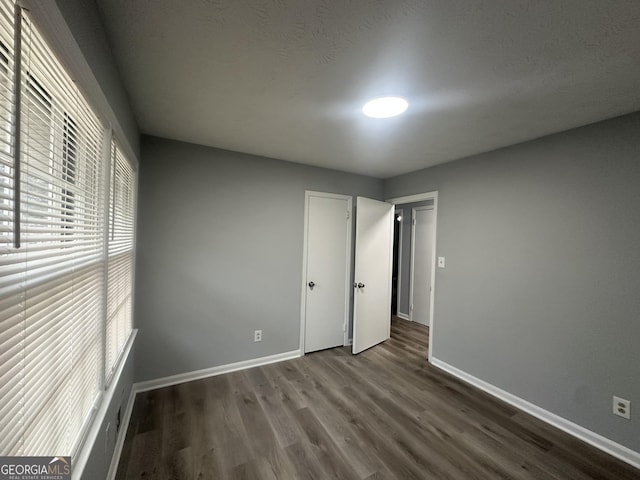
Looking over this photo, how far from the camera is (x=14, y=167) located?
22.9 inches

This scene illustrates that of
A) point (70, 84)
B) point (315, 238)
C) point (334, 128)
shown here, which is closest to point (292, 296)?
point (315, 238)

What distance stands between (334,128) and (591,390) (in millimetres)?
2747

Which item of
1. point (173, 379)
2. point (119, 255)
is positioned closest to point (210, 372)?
point (173, 379)

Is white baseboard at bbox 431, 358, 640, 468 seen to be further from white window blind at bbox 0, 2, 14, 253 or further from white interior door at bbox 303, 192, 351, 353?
white window blind at bbox 0, 2, 14, 253

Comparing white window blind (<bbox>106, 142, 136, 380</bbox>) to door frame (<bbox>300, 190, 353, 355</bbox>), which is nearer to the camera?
white window blind (<bbox>106, 142, 136, 380</bbox>)

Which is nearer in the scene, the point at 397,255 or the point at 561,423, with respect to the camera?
the point at 561,423

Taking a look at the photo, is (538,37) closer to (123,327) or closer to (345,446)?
(345,446)

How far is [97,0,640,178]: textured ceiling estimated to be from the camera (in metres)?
1.04

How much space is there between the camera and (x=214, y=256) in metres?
2.65

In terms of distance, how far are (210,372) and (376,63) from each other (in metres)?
2.95

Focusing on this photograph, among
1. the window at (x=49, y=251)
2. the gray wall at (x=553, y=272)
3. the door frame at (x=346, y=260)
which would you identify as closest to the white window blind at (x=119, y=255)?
the window at (x=49, y=251)

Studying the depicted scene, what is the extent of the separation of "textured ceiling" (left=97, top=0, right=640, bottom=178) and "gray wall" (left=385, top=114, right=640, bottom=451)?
0.33 m

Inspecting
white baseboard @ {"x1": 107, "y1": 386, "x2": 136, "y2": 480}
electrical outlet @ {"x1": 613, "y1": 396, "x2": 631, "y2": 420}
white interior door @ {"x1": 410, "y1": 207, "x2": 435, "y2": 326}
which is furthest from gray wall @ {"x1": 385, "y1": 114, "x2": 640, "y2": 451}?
white baseboard @ {"x1": 107, "y1": 386, "x2": 136, "y2": 480}

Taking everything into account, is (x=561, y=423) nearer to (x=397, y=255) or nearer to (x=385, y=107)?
(x=385, y=107)
